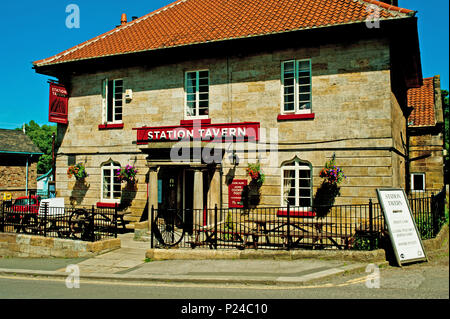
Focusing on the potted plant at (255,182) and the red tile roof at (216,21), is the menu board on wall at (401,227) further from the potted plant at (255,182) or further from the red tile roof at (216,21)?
the red tile roof at (216,21)

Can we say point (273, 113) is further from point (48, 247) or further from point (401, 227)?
point (48, 247)

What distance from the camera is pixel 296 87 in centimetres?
1341

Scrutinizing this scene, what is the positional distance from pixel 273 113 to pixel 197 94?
10.8 ft

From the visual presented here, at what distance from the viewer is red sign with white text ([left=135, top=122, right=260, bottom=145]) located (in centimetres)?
1388

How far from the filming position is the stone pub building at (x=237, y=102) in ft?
40.9

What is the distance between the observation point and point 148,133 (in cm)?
1528

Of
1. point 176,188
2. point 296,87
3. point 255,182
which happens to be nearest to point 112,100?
point 176,188

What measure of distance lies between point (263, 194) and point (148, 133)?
213 inches

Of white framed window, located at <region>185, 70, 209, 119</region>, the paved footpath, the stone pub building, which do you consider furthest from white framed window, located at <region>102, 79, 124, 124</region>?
the paved footpath

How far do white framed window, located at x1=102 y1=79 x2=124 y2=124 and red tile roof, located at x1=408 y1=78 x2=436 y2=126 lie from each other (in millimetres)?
16927

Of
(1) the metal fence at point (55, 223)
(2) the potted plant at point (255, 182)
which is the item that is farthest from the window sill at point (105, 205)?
(2) the potted plant at point (255, 182)
